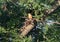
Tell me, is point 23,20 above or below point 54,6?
below

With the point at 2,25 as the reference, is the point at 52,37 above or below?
below

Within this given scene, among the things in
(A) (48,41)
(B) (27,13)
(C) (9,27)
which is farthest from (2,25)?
(A) (48,41)

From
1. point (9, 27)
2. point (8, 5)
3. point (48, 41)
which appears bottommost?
point (48, 41)

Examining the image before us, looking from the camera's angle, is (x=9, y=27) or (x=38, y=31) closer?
(x=9, y=27)

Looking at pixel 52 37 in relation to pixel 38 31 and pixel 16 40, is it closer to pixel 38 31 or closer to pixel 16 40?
pixel 38 31

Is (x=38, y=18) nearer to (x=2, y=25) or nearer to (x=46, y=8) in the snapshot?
(x=46, y=8)

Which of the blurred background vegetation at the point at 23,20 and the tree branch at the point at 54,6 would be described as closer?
the blurred background vegetation at the point at 23,20

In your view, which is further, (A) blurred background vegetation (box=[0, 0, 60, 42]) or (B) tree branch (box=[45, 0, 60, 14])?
(B) tree branch (box=[45, 0, 60, 14])
